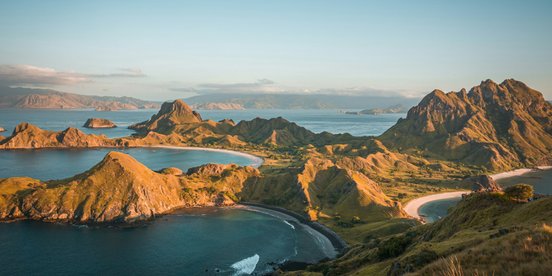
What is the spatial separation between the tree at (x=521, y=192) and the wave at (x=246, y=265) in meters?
82.8

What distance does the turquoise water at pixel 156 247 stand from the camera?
126375 mm

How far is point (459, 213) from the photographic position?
8631 cm

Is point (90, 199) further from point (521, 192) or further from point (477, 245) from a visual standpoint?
point (477, 245)

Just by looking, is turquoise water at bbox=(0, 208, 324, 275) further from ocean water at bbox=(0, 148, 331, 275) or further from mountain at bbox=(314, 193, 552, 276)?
mountain at bbox=(314, 193, 552, 276)

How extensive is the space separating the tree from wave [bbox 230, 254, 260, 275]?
82.8m

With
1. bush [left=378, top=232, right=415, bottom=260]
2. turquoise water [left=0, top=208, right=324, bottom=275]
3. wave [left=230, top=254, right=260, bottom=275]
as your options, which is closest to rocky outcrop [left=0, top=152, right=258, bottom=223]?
turquoise water [left=0, top=208, right=324, bottom=275]

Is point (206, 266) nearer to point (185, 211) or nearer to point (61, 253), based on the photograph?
point (61, 253)

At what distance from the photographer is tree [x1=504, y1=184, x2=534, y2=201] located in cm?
7719

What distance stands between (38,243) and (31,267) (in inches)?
913

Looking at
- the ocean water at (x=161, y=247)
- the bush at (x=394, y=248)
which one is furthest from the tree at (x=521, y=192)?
the ocean water at (x=161, y=247)

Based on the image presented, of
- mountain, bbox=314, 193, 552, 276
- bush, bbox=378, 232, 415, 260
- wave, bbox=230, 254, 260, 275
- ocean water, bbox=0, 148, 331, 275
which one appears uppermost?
mountain, bbox=314, 193, 552, 276

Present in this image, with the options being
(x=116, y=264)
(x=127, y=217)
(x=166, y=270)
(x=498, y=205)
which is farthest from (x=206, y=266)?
(x=498, y=205)

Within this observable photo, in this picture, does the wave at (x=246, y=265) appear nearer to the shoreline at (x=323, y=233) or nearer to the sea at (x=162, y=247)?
the sea at (x=162, y=247)

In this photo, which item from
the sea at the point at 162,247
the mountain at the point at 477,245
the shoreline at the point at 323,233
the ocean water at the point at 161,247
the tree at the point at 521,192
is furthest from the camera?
the shoreline at the point at 323,233
